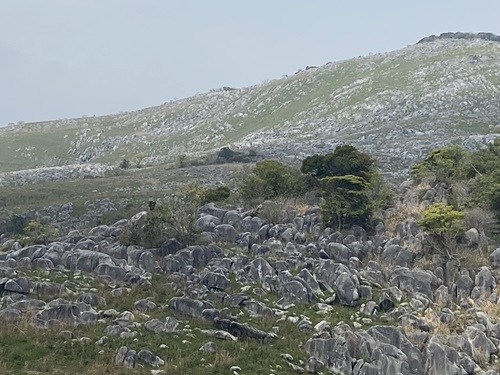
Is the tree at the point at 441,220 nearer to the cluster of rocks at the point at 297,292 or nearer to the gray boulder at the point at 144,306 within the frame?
the cluster of rocks at the point at 297,292

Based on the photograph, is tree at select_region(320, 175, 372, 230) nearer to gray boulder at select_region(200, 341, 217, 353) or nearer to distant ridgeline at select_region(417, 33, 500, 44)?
gray boulder at select_region(200, 341, 217, 353)

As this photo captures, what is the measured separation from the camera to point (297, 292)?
24.3m

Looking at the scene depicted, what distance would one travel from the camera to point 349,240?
30.4m

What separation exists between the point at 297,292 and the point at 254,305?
2.36 m

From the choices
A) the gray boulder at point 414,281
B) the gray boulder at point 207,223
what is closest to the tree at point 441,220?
the gray boulder at point 414,281

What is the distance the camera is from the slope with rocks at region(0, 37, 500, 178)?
8287 centimetres

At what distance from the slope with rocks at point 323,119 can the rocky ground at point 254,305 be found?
1375 inches

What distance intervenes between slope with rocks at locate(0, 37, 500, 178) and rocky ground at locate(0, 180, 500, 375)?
1375 inches

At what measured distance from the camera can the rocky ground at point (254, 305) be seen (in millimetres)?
18391

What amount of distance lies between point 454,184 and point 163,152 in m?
87.7

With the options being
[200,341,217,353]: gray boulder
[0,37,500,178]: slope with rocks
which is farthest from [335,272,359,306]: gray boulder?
[0,37,500,178]: slope with rocks

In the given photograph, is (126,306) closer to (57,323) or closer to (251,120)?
(57,323)

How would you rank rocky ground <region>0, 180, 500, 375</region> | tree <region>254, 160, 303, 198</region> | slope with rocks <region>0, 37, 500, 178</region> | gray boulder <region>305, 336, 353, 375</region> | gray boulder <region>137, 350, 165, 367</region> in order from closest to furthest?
gray boulder <region>137, 350, 165, 367</region> < rocky ground <region>0, 180, 500, 375</region> < gray boulder <region>305, 336, 353, 375</region> < tree <region>254, 160, 303, 198</region> < slope with rocks <region>0, 37, 500, 178</region>

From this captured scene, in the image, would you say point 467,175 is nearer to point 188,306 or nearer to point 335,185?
point 335,185
